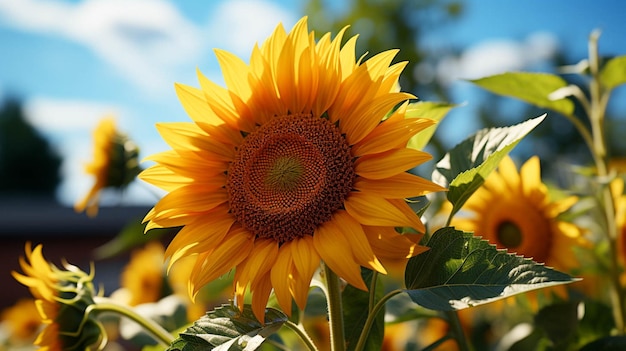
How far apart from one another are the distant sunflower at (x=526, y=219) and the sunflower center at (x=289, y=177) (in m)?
0.57

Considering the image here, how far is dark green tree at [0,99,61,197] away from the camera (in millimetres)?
28203

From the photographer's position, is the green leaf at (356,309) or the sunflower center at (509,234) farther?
the sunflower center at (509,234)

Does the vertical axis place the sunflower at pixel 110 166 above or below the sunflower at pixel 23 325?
above

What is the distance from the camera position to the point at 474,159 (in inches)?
29.3

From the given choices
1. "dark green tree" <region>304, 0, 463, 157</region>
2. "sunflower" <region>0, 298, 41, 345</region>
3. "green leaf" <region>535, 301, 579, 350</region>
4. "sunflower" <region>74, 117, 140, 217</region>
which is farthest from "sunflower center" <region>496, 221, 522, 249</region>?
"dark green tree" <region>304, 0, 463, 157</region>

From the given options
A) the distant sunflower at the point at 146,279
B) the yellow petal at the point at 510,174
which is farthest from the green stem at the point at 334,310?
the distant sunflower at the point at 146,279

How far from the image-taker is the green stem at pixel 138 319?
2.73 feet

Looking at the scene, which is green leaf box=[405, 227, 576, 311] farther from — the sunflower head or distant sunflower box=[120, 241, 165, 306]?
distant sunflower box=[120, 241, 165, 306]

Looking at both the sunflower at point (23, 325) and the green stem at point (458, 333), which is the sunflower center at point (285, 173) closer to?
the green stem at point (458, 333)

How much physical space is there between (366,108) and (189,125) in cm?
21

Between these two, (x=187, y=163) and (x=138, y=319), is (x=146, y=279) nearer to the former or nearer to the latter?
(x=138, y=319)

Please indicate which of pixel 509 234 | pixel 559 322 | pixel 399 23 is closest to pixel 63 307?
pixel 559 322

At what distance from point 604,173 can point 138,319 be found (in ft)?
2.60

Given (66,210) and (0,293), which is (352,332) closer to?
(66,210)
